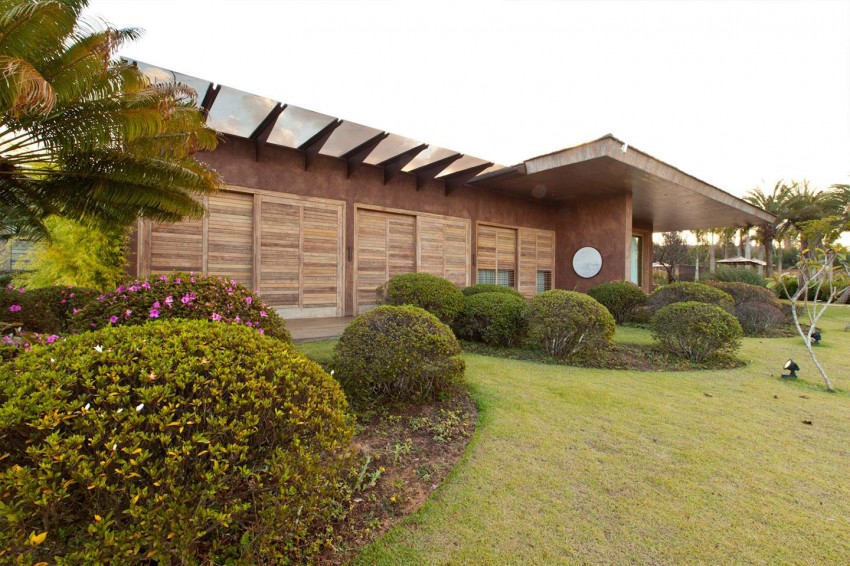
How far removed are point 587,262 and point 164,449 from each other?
1322cm

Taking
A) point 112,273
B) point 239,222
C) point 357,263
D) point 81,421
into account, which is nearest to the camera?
point 81,421

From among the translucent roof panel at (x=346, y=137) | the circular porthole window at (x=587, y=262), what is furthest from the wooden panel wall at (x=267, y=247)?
the circular porthole window at (x=587, y=262)

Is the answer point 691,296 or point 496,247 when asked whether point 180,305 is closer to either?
point 691,296

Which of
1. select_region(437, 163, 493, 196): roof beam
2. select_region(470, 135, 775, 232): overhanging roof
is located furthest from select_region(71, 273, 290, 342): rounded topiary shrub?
select_region(470, 135, 775, 232): overhanging roof

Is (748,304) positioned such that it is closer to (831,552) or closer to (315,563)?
(831,552)

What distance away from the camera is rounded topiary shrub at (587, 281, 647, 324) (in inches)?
392

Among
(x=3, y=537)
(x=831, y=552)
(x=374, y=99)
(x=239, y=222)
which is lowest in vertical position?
(x=831, y=552)

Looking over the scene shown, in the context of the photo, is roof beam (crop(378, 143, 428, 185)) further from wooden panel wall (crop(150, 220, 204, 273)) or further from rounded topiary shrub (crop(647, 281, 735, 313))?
rounded topiary shrub (crop(647, 281, 735, 313))

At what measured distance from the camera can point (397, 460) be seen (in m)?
2.68

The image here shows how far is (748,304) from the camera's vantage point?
9.41 metres

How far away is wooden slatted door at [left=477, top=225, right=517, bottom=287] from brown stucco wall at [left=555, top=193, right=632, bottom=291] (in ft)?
6.94

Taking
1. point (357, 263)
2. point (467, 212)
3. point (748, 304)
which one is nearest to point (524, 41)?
point (467, 212)

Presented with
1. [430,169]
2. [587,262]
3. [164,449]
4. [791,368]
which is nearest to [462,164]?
[430,169]

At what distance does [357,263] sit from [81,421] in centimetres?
871
